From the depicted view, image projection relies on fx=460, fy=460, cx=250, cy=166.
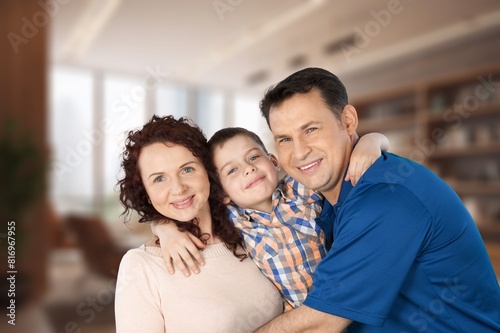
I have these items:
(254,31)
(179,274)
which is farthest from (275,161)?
(254,31)

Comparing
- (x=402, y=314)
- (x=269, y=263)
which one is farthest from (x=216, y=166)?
(x=402, y=314)

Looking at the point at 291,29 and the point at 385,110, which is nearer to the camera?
the point at 291,29

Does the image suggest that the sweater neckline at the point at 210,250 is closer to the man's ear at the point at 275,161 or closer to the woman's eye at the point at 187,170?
the woman's eye at the point at 187,170

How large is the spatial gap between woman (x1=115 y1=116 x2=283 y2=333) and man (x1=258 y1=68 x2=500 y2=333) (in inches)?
5.2

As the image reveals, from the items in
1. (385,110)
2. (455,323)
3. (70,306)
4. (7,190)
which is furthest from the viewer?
(385,110)

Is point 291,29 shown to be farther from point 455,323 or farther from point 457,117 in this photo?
point 455,323

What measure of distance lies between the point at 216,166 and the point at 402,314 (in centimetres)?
66

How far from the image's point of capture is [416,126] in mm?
6316

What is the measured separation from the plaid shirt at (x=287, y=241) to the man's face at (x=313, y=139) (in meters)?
0.10

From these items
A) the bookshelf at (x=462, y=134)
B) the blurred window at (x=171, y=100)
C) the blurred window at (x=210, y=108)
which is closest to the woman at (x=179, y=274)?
the bookshelf at (x=462, y=134)

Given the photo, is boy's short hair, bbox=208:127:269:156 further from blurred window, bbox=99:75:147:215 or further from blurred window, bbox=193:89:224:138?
blurred window, bbox=193:89:224:138

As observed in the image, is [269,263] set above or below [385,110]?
below

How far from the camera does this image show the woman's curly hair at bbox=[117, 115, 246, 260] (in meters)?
1.29

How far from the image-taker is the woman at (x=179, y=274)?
3.88 feet
